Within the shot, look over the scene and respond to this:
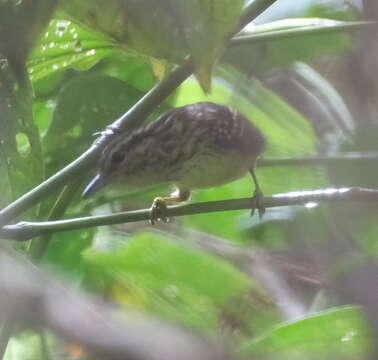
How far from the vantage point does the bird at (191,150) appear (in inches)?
43.2

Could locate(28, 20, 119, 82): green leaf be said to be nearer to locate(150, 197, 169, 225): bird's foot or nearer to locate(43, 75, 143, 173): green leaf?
locate(43, 75, 143, 173): green leaf

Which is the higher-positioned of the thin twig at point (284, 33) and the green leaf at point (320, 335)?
the thin twig at point (284, 33)

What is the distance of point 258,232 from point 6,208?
41 cm

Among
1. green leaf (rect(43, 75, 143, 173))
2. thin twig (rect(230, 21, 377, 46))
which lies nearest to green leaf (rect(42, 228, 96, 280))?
green leaf (rect(43, 75, 143, 173))

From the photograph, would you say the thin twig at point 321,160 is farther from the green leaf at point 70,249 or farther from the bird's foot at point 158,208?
the green leaf at point 70,249

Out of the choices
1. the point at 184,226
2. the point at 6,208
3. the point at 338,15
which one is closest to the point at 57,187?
the point at 6,208

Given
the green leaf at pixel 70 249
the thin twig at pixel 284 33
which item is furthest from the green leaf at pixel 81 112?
the thin twig at pixel 284 33

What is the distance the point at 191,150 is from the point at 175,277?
38 cm

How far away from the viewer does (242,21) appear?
75 centimetres

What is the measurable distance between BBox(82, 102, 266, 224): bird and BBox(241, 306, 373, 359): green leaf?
39 centimetres

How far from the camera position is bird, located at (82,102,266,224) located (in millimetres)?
1097

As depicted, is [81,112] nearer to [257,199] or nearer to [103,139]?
[103,139]

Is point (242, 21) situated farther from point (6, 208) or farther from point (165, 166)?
point (165, 166)

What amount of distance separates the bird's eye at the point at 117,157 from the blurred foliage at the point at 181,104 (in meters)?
0.05
